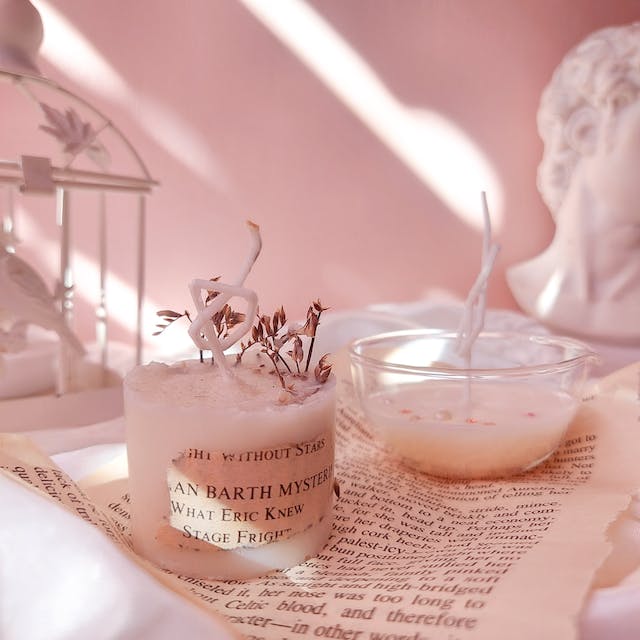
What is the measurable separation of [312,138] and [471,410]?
64 centimetres

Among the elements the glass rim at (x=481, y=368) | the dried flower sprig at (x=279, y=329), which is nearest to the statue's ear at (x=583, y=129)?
the glass rim at (x=481, y=368)

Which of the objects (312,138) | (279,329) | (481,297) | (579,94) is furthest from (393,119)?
(279,329)

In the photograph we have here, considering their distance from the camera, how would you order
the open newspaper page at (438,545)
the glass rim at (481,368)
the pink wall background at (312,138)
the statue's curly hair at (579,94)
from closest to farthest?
the open newspaper page at (438,545), the glass rim at (481,368), the statue's curly hair at (579,94), the pink wall background at (312,138)

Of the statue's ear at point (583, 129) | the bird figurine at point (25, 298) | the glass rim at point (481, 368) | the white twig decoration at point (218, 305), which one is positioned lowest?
the glass rim at point (481, 368)

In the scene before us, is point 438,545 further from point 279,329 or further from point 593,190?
point 593,190

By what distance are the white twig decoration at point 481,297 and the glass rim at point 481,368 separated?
2cm

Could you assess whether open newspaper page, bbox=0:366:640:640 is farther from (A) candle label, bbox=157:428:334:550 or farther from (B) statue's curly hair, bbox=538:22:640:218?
(B) statue's curly hair, bbox=538:22:640:218

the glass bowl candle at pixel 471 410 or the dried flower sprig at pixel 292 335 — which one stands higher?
the dried flower sprig at pixel 292 335

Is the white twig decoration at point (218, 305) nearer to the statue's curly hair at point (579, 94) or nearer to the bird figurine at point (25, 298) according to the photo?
the bird figurine at point (25, 298)

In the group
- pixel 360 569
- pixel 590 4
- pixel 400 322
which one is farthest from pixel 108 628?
pixel 590 4

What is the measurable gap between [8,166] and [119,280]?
0.56m

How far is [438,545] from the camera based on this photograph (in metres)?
0.37

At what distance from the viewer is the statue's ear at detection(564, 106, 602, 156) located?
2.92 ft

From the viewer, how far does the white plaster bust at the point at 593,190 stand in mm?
853
